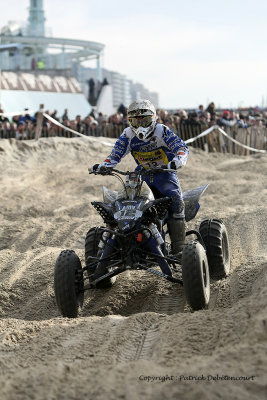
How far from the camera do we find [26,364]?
384 centimetres

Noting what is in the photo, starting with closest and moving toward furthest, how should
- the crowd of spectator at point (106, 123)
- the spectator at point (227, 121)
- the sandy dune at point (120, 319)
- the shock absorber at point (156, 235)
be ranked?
the sandy dune at point (120, 319) < the shock absorber at point (156, 235) < the crowd of spectator at point (106, 123) < the spectator at point (227, 121)

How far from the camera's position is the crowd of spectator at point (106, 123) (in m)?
16.0

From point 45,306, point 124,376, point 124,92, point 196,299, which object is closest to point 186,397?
point 124,376

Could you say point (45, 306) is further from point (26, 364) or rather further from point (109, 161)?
point (26, 364)

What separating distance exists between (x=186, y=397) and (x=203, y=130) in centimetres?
1587

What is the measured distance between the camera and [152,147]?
6.42m

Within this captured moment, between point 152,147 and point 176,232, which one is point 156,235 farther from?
point 152,147

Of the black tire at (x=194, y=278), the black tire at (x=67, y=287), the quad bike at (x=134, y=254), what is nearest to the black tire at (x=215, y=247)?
the quad bike at (x=134, y=254)

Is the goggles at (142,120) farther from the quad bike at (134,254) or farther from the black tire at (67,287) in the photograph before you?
the black tire at (67,287)

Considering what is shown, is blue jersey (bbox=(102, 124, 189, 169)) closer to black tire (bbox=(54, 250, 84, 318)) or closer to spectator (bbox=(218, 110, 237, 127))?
black tire (bbox=(54, 250, 84, 318))

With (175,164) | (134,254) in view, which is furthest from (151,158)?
(134,254)

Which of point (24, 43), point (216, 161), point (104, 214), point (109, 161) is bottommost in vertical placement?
point (216, 161)

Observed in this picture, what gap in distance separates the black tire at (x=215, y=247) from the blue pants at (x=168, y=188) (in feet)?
1.93

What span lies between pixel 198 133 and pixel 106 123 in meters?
2.86
